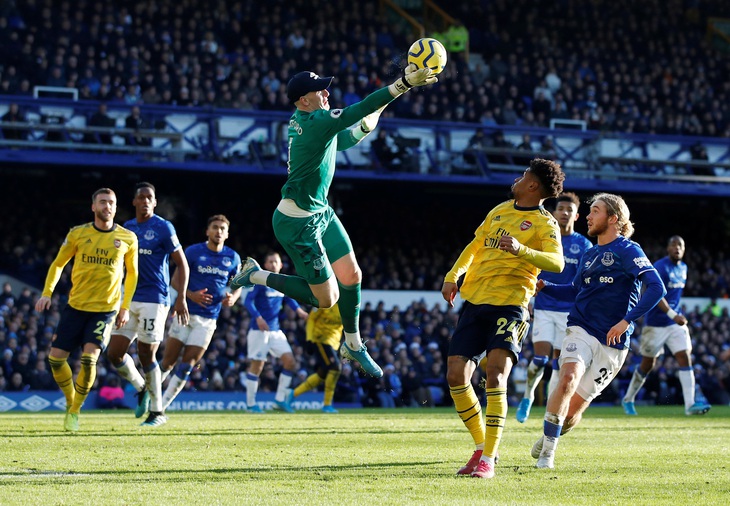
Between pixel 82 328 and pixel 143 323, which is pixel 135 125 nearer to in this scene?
pixel 143 323

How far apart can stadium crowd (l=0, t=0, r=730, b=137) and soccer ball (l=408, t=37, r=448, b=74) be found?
19.2 m

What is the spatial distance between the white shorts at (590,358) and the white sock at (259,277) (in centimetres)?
271

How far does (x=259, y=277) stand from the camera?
9914 mm

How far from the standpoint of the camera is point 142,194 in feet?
43.2

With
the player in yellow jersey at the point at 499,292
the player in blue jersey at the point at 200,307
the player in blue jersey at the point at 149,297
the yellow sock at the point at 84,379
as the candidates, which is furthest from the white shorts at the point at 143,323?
the player in yellow jersey at the point at 499,292

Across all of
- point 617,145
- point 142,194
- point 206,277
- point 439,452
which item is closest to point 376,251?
point 617,145

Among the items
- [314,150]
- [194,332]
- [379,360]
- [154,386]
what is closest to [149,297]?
[154,386]

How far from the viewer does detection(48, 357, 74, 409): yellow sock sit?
1233cm

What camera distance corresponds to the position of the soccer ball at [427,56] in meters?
8.38

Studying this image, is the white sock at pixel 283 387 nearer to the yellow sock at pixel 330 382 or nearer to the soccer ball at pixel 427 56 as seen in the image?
the yellow sock at pixel 330 382

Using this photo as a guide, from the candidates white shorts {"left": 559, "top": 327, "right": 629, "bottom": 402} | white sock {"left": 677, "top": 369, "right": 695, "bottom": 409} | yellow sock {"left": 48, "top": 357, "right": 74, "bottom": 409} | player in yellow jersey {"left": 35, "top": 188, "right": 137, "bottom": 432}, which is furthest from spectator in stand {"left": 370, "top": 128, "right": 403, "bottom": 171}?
white shorts {"left": 559, "top": 327, "right": 629, "bottom": 402}

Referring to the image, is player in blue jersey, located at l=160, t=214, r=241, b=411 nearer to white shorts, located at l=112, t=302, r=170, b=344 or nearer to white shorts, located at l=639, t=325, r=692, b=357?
white shorts, located at l=112, t=302, r=170, b=344

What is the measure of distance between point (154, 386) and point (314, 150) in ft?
17.8

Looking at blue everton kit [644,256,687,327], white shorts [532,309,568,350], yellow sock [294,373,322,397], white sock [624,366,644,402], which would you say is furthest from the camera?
yellow sock [294,373,322,397]
